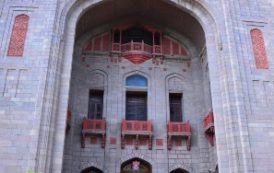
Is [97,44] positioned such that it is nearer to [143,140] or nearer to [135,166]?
[143,140]

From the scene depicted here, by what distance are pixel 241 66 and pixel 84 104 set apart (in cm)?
793

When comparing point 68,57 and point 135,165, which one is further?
point 135,165

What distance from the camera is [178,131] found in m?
16.8

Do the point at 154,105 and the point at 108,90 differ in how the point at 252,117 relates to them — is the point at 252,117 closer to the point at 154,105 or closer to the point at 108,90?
the point at 154,105

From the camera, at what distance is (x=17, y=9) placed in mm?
15289

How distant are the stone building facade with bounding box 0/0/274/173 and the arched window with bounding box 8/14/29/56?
0.05 metres

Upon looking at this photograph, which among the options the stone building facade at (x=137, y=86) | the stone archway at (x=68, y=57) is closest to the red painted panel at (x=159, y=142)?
the stone building facade at (x=137, y=86)

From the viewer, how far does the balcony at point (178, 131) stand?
1672cm

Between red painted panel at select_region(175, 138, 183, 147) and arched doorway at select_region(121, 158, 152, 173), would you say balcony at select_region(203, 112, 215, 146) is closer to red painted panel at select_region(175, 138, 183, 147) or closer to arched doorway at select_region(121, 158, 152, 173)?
red painted panel at select_region(175, 138, 183, 147)

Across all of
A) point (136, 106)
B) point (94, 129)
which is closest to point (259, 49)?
point (136, 106)

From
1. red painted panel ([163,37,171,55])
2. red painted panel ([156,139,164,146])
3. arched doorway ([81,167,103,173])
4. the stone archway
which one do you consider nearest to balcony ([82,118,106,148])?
arched doorway ([81,167,103,173])

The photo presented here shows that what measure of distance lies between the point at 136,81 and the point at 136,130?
3085 millimetres

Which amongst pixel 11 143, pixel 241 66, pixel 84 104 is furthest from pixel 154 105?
pixel 11 143

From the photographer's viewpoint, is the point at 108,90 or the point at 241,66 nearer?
the point at 241,66
